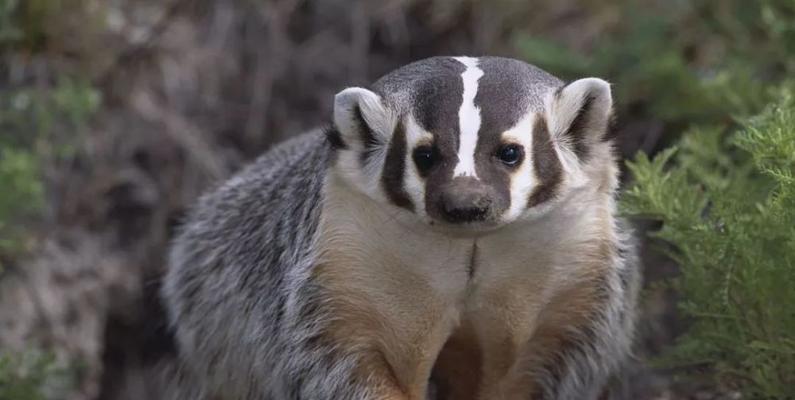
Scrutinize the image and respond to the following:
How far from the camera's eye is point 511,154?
2469mm

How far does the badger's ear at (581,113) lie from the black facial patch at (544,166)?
0.04 meters

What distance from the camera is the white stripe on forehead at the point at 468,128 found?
2.40m

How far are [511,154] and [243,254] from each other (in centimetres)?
93

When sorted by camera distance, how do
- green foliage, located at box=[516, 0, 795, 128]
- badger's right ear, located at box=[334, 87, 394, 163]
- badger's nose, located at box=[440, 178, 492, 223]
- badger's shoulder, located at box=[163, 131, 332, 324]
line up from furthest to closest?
green foliage, located at box=[516, 0, 795, 128]
badger's shoulder, located at box=[163, 131, 332, 324]
badger's right ear, located at box=[334, 87, 394, 163]
badger's nose, located at box=[440, 178, 492, 223]

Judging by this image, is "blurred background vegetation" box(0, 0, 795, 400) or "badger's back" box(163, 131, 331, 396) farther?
"blurred background vegetation" box(0, 0, 795, 400)

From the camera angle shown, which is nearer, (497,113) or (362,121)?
(497,113)

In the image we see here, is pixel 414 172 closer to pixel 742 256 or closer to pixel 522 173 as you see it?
pixel 522 173

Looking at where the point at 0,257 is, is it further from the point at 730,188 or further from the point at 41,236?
the point at 730,188

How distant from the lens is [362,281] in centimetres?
271

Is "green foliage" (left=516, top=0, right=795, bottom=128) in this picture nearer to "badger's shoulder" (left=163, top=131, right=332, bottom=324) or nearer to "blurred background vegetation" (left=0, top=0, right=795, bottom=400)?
"blurred background vegetation" (left=0, top=0, right=795, bottom=400)

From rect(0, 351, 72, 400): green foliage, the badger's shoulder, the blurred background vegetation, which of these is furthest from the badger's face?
rect(0, 351, 72, 400): green foliage

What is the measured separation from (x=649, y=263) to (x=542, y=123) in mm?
1697

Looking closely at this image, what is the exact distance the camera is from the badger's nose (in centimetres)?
235

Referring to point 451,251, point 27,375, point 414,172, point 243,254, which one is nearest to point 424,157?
point 414,172
